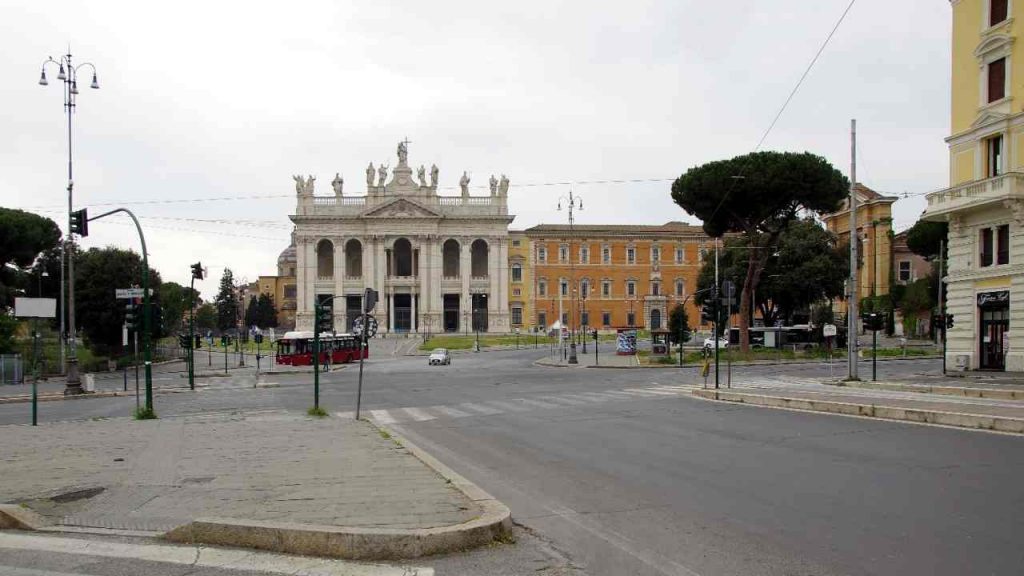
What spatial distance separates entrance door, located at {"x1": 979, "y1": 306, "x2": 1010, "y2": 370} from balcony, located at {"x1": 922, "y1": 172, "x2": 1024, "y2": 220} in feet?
13.0

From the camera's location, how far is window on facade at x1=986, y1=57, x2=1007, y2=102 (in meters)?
29.2

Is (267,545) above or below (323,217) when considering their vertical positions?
below

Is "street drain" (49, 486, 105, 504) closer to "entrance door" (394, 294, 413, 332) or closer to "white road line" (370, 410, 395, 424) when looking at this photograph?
"white road line" (370, 410, 395, 424)

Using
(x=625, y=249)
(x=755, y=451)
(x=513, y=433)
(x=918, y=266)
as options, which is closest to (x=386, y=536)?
(x=755, y=451)

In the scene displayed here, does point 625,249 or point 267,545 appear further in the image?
point 625,249

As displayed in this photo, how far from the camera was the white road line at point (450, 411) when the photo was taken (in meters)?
19.5

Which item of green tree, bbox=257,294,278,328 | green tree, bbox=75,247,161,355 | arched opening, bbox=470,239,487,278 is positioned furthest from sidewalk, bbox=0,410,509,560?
green tree, bbox=257,294,278,328

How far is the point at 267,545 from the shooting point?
6.14 m

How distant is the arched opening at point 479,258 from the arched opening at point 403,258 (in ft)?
26.7

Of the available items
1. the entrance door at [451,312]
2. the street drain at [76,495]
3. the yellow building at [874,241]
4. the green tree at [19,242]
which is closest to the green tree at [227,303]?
the entrance door at [451,312]

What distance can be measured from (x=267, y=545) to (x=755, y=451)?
Answer: 7.61 m

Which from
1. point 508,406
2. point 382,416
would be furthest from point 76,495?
point 508,406

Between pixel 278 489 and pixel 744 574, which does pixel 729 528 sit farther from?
pixel 278 489

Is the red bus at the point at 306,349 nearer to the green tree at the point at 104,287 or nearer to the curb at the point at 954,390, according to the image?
the green tree at the point at 104,287
